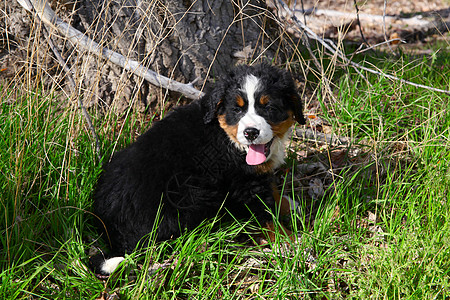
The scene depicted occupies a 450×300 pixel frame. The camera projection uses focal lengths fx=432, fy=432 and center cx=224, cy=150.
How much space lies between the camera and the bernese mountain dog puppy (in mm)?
2746

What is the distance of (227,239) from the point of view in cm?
280

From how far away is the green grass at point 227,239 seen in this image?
2326mm

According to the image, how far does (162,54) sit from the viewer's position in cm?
396

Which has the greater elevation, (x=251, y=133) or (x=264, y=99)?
(x=264, y=99)

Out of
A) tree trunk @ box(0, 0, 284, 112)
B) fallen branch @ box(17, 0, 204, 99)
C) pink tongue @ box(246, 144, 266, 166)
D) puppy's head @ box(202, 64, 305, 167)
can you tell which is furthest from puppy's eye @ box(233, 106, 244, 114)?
tree trunk @ box(0, 0, 284, 112)

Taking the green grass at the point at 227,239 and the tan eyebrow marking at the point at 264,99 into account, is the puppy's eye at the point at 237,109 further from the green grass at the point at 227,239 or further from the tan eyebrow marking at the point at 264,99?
the green grass at the point at 227,239

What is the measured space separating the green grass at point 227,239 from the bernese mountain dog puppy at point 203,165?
14 cm

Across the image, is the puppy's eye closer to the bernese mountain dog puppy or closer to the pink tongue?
the bernese mountain dog puppy

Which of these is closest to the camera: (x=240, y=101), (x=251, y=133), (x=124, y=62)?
(x=251, y=133)

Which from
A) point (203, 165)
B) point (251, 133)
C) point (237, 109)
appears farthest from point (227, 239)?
point (237, 109)

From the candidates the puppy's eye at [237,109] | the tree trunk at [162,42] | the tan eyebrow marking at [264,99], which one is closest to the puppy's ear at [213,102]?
the puppy's eye at [237,109]

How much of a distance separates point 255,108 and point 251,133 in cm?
21

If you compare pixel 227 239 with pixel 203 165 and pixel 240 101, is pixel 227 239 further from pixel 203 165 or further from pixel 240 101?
pixel 240 101

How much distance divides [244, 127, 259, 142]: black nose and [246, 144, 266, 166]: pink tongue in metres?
0.18
